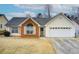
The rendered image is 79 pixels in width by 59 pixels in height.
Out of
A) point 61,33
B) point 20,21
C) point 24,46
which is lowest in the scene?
point 24,46

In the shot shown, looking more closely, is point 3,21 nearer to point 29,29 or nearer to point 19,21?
point 19,21

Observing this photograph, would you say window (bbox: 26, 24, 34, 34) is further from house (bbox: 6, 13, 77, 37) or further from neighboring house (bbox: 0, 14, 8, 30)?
neighboring house (bbox: 0, 14, 8, 30)

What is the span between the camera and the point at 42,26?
4.02 m

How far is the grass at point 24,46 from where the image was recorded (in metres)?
3.95

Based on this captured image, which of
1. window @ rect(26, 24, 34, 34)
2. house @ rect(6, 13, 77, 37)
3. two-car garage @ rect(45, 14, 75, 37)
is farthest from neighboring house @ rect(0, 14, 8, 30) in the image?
two-car garage @ rect(45, 14, 75, 37)

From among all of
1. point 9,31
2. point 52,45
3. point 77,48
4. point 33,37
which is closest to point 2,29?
point 9,31

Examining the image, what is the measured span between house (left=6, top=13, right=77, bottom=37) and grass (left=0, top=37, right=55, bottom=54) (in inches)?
3.1

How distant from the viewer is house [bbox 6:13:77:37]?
13.1 feet

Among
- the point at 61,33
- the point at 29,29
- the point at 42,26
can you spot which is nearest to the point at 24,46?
the point at 29,29

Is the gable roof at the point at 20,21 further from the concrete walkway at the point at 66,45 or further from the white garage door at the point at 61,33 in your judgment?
the concrete walkway at the point at 66,45

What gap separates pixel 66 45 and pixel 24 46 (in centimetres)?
51

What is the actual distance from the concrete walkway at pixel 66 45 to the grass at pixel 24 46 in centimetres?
7
